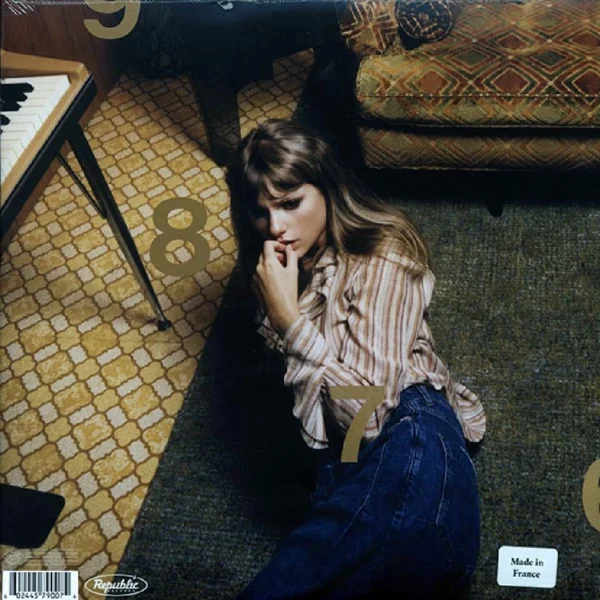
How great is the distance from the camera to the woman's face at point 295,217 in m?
0.85

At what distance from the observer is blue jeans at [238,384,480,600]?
26.6 inches

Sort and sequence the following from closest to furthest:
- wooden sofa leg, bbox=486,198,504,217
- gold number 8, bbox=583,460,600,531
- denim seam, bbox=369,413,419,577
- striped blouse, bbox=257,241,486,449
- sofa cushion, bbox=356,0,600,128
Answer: denim seam, bbox=369,413,419,577 < striped blouse, bbox=257,241,486,449 < gold number 8, bbox=583,460,600,531 < sofa cushion, bbox=356,0,600,128 < wooden sofa leg, bbox=486,198,504,217

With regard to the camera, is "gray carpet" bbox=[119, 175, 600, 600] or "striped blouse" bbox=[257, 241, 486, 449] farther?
"gray carpet" bbox=[119, 175, 600, 600]

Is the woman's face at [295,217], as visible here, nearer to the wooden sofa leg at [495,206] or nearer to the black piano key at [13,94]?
the black piano key at [13,94]

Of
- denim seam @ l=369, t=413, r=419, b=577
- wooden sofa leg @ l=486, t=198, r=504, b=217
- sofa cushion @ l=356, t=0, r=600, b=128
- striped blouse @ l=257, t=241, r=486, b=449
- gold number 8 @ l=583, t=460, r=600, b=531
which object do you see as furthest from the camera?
wooden sofa leg @ l=486, t=198, r=504, b=217

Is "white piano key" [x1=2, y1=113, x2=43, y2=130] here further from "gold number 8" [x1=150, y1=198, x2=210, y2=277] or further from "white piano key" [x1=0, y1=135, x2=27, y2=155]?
"gold number 8" [x1=150, y1=198, x2=210, y2=277]

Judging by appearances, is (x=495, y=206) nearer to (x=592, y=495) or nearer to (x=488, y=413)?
(x=488, y=413)

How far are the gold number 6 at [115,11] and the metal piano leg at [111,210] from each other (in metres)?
0.16

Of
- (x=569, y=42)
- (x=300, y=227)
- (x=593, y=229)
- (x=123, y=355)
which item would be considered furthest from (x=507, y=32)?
(x=123, y=355)

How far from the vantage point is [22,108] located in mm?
789

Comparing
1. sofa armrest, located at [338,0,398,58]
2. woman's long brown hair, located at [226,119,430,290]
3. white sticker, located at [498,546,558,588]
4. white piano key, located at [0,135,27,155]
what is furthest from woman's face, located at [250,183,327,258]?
white sticker, located at [498,546,558,588]

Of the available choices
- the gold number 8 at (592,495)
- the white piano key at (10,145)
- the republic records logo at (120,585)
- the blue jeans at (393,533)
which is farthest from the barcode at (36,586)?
the gold number 8 at (592,495)

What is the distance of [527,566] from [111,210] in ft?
2.67

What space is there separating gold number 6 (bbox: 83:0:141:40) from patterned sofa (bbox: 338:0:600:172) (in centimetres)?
38
